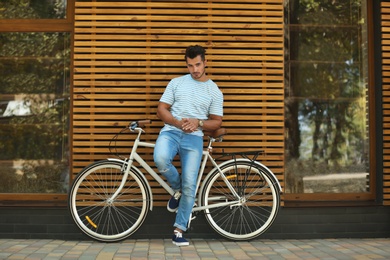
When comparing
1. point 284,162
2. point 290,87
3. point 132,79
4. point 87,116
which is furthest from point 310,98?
point 87,116

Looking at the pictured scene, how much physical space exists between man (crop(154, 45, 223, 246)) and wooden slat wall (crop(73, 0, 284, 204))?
0.52 meters

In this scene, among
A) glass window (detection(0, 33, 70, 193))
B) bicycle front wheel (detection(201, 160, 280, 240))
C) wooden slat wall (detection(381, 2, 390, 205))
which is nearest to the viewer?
bicycle front wheel (detection(201, 160, 280, 240))

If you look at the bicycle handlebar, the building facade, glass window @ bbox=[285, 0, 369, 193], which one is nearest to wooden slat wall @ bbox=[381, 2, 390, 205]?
the building facade

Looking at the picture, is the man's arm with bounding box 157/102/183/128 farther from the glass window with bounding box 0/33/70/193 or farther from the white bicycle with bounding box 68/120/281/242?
the glass window with bounding box 0/33/70/193

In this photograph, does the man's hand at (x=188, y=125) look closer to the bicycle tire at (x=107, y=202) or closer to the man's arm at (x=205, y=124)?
the man's arm at (x=205, y=124)

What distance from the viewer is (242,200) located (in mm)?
6883

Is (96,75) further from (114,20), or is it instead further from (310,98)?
(310,98)

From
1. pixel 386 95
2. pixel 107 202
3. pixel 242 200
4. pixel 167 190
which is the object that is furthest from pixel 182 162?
pixel 386 95

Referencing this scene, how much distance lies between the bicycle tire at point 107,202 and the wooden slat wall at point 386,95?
2807 mm

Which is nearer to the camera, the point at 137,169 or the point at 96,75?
the point at 137,169

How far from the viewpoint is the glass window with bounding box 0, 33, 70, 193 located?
7.49m

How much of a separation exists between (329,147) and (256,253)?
211 cm

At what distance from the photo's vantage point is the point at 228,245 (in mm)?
6668

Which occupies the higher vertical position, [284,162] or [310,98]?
[310,98]
